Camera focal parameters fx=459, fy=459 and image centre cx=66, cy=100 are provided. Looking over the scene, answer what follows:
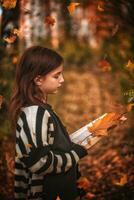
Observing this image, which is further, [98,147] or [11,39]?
[98,147]

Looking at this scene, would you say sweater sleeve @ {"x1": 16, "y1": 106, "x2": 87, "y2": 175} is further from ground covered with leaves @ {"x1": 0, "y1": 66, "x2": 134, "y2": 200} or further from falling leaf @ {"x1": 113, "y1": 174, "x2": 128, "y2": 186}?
falling leaf @ {"x1": 113, "y1": 174, "x2": 128, "y2": 186}

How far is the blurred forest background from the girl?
753mm

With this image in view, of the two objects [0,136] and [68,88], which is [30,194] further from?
[68,88]

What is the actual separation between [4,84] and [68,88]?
24.5 feet

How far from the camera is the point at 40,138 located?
3.21 m

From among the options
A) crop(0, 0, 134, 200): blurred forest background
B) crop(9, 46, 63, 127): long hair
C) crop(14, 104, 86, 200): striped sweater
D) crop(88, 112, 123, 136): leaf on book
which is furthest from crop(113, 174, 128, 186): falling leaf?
crop(9, 46, 63, 127): long hair

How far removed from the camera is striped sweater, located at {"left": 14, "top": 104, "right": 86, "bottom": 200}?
3.21 meters

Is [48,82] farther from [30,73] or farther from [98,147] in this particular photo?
[98,147]

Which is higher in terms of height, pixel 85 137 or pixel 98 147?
pixel 85 137

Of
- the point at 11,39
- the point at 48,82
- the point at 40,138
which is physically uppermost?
the point at 11,39

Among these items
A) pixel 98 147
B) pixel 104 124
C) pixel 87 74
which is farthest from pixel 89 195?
pixel 87 74

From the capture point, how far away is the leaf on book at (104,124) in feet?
11.6

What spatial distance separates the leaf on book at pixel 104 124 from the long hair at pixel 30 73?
0.49 m

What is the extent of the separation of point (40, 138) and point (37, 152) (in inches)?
3.9
